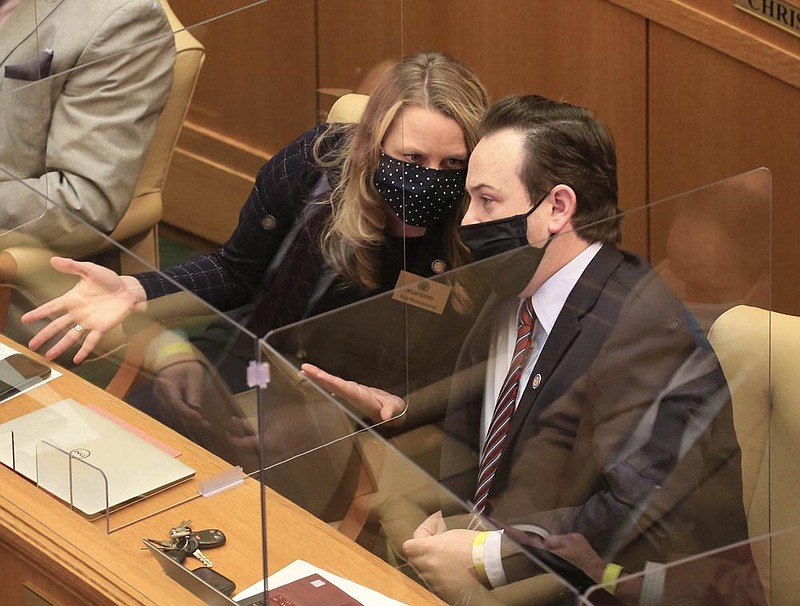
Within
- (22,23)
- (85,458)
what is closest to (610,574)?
(85,458)

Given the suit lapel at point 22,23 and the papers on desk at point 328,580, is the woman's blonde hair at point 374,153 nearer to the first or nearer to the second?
the suit lapel at point 22,23

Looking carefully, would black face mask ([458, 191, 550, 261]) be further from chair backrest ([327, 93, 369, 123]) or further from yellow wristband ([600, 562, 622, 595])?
yellow wristband ([600, 562, 622, 595])

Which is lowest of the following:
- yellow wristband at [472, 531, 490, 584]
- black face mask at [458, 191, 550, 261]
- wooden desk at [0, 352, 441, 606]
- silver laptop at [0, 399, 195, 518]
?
wooden desk at [0, 352, 441, 606]

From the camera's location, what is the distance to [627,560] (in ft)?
5.36

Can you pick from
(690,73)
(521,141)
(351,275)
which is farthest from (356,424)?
(690,73)

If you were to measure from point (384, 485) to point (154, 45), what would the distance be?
4.43 feet

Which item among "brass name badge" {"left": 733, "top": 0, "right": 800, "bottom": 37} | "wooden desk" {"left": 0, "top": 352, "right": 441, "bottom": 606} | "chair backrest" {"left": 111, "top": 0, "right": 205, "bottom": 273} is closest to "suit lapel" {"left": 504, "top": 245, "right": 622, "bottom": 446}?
"wooden desk" {"left": 0, "top": 352, "right": 441, "bottom": 606}

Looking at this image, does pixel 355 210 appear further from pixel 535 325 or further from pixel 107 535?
pixel 535 325

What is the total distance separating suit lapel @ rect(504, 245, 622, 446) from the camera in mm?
1732

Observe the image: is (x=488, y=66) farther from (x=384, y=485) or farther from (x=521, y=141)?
(x=384, y=485)

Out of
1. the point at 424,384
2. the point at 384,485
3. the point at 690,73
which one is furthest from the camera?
the point at 690,73

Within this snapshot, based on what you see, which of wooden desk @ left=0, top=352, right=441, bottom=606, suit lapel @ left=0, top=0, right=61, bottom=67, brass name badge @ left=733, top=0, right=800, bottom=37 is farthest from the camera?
suit lapel @ left=0, top=0, right=61, bottom=67

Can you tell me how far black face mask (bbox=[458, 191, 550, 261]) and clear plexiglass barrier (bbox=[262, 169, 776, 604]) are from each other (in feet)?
1.55

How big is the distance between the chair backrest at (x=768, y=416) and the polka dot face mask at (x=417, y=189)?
0.72 metres
